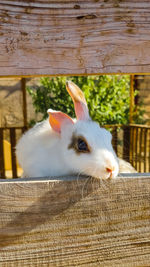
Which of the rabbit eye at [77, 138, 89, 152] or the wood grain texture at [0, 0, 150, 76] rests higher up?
the wood grain texture at [0, 0, 150, 76]

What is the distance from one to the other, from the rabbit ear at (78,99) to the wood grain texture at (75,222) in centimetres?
57

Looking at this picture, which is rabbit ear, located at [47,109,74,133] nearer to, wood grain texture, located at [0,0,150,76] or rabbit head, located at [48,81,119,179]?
rabbit head, located at [48,81,119,179]

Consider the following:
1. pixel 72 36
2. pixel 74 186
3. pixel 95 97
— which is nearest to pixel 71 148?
pixel 74 186

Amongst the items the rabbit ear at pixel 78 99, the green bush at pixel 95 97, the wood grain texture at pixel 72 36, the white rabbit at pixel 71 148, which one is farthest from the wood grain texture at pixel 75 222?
the green bush at pixel 95 97

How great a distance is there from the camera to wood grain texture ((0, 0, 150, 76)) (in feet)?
2.76

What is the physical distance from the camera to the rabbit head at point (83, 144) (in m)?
1.17

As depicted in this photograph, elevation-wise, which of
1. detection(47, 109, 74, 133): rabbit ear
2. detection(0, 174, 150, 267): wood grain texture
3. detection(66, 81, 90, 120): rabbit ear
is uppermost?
detection(66, 81, 90, 120): rabbit ear

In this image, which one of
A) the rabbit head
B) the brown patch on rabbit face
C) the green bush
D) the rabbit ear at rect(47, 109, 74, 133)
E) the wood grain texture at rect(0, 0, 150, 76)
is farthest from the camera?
the green bush

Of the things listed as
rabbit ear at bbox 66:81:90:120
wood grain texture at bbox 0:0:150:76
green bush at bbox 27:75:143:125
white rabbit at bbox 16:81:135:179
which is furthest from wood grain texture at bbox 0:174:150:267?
green bush at bbox 27:75:143:125

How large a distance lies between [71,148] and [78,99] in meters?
0.24

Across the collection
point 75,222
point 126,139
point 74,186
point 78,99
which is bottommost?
point 126,139

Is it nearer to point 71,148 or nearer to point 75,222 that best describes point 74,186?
point 75,222

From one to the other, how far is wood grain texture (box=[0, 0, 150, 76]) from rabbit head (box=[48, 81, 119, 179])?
418 millimetres

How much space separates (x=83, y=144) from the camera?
135cm
